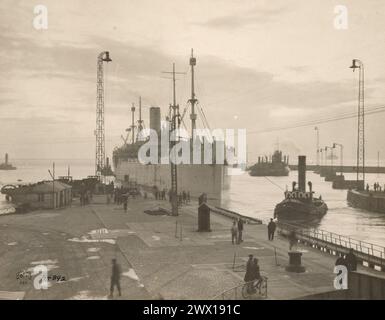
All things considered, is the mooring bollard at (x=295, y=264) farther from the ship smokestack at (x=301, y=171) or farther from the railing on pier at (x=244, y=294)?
the ship smokestack at (x=301, y=171)

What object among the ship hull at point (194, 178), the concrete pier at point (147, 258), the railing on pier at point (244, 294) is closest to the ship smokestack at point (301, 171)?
the ship hull at point (194, 178)

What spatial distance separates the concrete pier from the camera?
17.6 m

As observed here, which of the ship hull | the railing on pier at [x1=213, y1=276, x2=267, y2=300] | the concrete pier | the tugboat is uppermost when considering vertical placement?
the ship hull

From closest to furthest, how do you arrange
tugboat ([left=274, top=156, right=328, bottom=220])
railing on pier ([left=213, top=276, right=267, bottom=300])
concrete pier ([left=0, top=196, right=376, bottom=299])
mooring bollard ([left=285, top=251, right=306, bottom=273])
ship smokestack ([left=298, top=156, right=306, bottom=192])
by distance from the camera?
railing on pier ([left=213, top=276, right=267, bottom=300]), concrete pier ([left=0, top=196, right=376, bottom=299]), mooring bollard ([left=285, top=251, right=306, bottom=273]), tugboat ([left=274, top=156, right=328, bottom=220]), ship smokestack ([left=298, top=156, right=306, bottom=192])

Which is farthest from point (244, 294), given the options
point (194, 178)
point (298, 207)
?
point (194, 178)

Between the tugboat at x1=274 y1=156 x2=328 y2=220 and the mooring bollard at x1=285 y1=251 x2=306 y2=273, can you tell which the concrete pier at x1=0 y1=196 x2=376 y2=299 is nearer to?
the mooring bollard at x1=285 y1=251 x2=306 y2=273

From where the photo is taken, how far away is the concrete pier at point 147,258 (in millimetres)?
17625

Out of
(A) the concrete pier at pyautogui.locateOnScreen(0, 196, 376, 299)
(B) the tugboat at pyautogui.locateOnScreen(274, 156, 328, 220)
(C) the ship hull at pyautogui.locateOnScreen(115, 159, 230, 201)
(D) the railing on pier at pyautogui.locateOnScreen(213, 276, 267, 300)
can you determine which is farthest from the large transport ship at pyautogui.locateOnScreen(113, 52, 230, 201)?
(D) the railing on pier at pyautogui.locateOnScreen(213, 276, 267, 300)

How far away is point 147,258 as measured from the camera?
77.3 ft

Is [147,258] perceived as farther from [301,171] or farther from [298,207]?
[301,171]

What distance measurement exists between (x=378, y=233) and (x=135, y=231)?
3320 cm

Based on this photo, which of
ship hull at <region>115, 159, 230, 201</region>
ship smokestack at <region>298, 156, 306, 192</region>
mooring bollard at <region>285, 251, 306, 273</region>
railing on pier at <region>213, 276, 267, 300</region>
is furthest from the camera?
ship hull at <region>115, 159, 230, 201</region>

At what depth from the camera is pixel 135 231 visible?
108 ft
